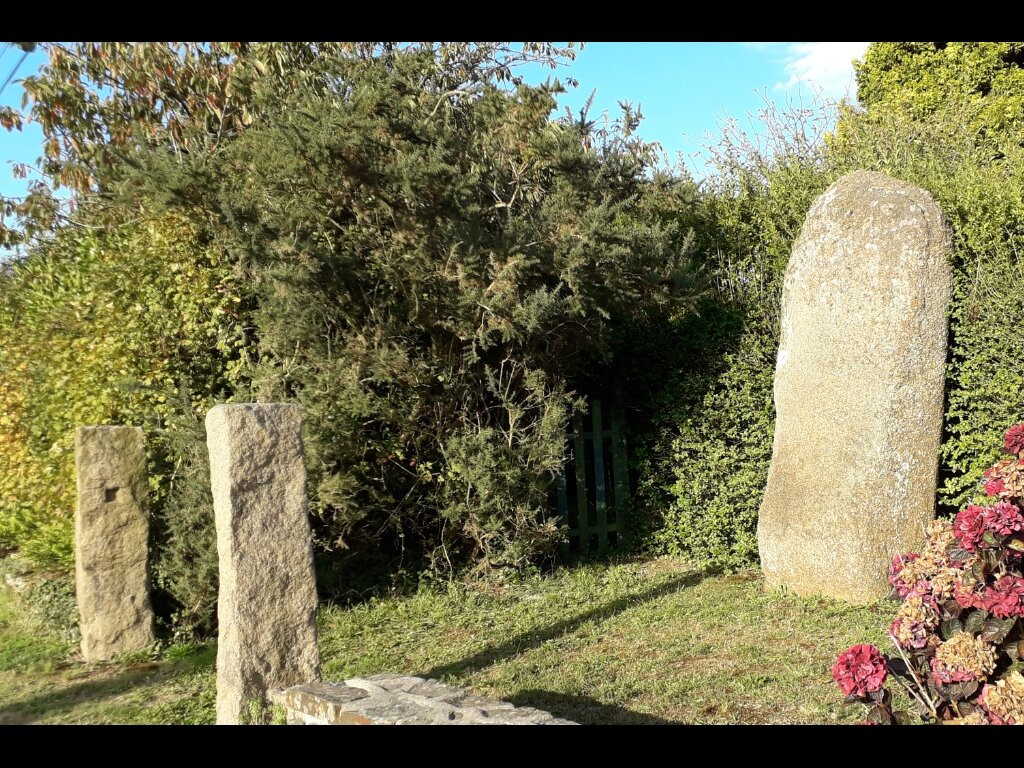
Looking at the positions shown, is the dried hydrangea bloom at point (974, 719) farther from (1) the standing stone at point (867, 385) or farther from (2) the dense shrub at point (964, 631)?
(1) the standing stone at point (867, 385)

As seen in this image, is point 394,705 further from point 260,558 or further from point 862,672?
point 862,672

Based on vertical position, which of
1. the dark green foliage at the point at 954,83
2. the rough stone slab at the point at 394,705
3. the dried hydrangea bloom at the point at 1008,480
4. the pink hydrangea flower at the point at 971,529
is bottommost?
the rough stone slab at the point at 394,705

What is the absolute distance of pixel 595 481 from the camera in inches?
344

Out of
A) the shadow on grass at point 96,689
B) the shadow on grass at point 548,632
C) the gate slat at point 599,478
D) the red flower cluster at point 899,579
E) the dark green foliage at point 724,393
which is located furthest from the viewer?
the gate slat at point 599,478

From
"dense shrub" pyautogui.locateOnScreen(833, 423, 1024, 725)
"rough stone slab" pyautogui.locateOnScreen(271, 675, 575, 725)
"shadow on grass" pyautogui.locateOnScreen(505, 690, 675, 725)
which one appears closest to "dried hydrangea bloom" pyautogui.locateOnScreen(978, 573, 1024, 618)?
"dense shrub" pyautogui.locateOnScreen(833, 423, 1024, 725)

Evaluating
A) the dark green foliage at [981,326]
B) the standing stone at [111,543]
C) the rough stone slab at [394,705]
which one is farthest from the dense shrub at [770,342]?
the standing stone at [111,543]

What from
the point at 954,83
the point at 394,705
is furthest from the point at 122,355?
the point at 954,83

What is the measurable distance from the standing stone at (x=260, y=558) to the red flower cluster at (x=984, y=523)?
3086mm

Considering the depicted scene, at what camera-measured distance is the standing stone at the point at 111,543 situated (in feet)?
19.6

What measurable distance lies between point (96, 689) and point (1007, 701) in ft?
16.9

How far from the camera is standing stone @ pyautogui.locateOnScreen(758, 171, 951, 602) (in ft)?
19.8

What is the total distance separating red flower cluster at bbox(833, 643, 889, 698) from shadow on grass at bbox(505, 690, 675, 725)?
138 cm

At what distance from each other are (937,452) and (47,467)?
6823 millimetres
